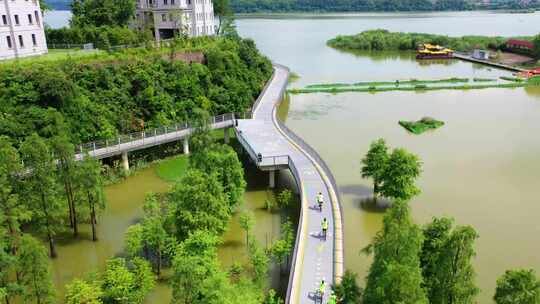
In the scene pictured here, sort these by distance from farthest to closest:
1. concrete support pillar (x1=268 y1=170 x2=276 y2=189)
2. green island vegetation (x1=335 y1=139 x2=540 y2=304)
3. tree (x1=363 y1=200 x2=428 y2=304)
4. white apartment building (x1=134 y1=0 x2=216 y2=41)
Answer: white apartment building (x1=134 y1=0 x2=216 y2=41)
concrete support pillar (x1=268 y1=170 x2=276 y2=189)
green island vegetation (x1=335 y1=139 x2=540 y2=304)
tree (x1=363 y1=200 x2=428 y2=304)

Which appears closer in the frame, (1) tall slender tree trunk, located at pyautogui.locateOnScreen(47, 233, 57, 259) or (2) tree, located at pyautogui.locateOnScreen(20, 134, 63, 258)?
(2) tree, located at pyautogui.locateOnScreen(20, 134, 63, 258)

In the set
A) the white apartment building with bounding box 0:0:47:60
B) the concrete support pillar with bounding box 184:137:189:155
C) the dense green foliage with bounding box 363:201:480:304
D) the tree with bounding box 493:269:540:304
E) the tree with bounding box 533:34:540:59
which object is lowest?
the concrete support pillar with bounding box 184:137:189:155

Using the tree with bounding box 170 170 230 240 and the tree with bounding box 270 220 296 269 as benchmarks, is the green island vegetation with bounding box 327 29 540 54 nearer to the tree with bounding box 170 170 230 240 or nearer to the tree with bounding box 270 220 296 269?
the tree with bounding box 270 220 296 269

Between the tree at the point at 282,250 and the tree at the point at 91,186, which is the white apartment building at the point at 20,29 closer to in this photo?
the tree at the point at 91,186

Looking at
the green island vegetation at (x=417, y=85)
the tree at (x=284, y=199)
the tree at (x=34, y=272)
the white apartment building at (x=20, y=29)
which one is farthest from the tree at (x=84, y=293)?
the green island vegetation at (x=417, y=85)

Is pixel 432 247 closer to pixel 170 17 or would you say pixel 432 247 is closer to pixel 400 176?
pixel 400 176

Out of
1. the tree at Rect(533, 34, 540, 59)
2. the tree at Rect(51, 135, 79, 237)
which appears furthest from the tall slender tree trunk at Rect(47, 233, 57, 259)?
the tree at Rect(533, 34, 540, 59)

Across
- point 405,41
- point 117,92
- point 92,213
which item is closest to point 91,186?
point 92,213
